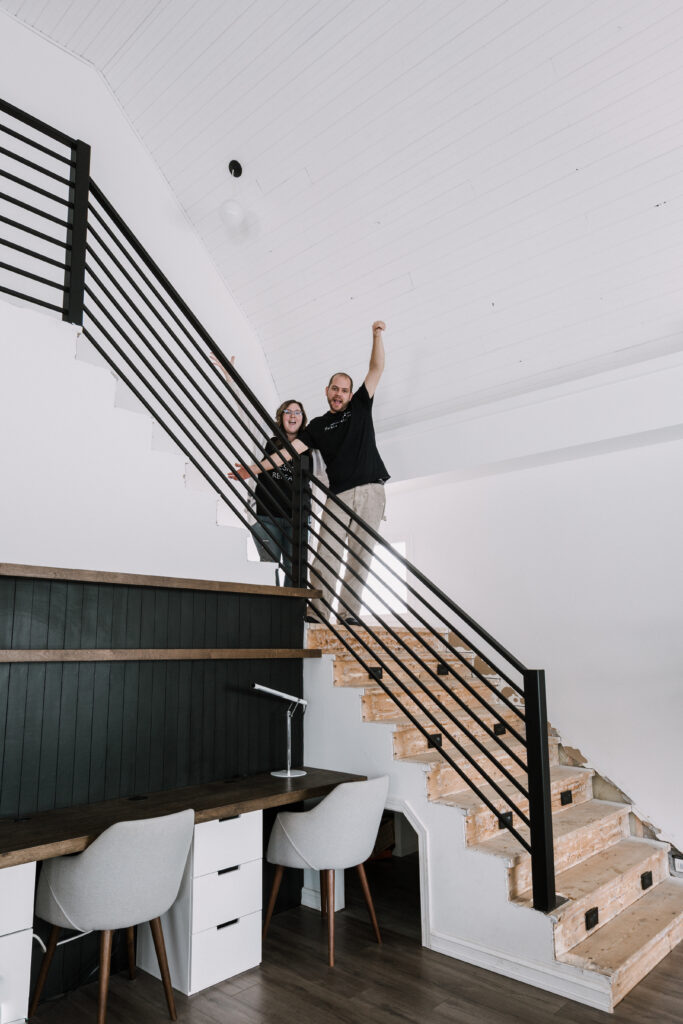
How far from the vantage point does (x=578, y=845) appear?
3.44 m

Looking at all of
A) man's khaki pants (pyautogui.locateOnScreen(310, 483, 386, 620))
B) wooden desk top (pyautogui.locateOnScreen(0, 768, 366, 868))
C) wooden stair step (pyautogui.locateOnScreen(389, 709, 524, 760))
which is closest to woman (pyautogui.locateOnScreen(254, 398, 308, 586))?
man's khaki pants (pyautogui.locateOnScreen(310, 483, 386, 620))

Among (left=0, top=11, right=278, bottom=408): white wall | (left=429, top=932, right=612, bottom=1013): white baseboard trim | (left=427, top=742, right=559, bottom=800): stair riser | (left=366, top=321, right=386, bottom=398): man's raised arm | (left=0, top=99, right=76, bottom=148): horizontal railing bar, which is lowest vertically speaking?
(left=429, top=932, right=612, bottom=1013): white baseboard trim

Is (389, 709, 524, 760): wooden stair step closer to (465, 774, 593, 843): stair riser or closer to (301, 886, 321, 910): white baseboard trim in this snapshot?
(465, 774, 593, 843): stair riser

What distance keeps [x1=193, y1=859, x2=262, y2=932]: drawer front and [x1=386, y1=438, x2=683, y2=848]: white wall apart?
2450 mm

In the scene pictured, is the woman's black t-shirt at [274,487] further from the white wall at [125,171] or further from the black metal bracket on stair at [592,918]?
the black metal bracket on stair at [592,918]

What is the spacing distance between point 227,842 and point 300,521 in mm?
1823

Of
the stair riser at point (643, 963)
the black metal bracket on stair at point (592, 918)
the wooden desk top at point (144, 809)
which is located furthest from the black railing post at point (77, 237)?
the stair riser at point (643, 963)

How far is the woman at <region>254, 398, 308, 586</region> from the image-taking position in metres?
4.20

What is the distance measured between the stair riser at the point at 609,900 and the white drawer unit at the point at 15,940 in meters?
1.89

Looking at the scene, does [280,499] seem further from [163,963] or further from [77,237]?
[163,963]

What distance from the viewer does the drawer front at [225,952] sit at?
8.77ft

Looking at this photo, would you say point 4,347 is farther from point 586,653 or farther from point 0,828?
point 586,653

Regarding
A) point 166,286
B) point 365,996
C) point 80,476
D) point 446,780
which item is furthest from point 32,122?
point 365,996

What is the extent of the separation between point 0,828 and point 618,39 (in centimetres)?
434
